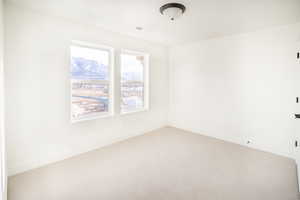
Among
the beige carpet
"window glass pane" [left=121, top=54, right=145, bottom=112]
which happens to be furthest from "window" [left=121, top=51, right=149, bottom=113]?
the beige carpet

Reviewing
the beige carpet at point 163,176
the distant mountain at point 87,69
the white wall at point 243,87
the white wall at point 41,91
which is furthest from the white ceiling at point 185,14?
the beige carpet at point 163,176

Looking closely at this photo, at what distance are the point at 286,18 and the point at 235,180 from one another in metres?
2.75

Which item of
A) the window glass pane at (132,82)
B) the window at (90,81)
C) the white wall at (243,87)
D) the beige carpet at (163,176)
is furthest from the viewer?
the window glass pane at (132,82)

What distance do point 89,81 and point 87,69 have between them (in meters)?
0.24

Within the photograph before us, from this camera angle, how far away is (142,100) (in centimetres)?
429

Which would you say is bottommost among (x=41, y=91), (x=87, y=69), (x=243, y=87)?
(x=41, y=91)

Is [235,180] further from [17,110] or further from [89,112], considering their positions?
[17,110]

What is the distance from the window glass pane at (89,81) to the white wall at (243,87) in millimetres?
2200

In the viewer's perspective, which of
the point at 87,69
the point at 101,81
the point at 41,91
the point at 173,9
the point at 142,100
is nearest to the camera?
the point at 173,9

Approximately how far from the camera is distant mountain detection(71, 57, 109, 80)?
9.62 feet

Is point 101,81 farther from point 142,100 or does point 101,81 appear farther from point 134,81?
point 142,100

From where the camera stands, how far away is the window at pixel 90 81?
2949mm

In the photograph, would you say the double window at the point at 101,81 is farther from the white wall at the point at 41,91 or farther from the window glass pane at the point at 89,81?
the white wall at the point at 41,91

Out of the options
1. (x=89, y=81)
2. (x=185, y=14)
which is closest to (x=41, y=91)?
(x=89, y=81)
